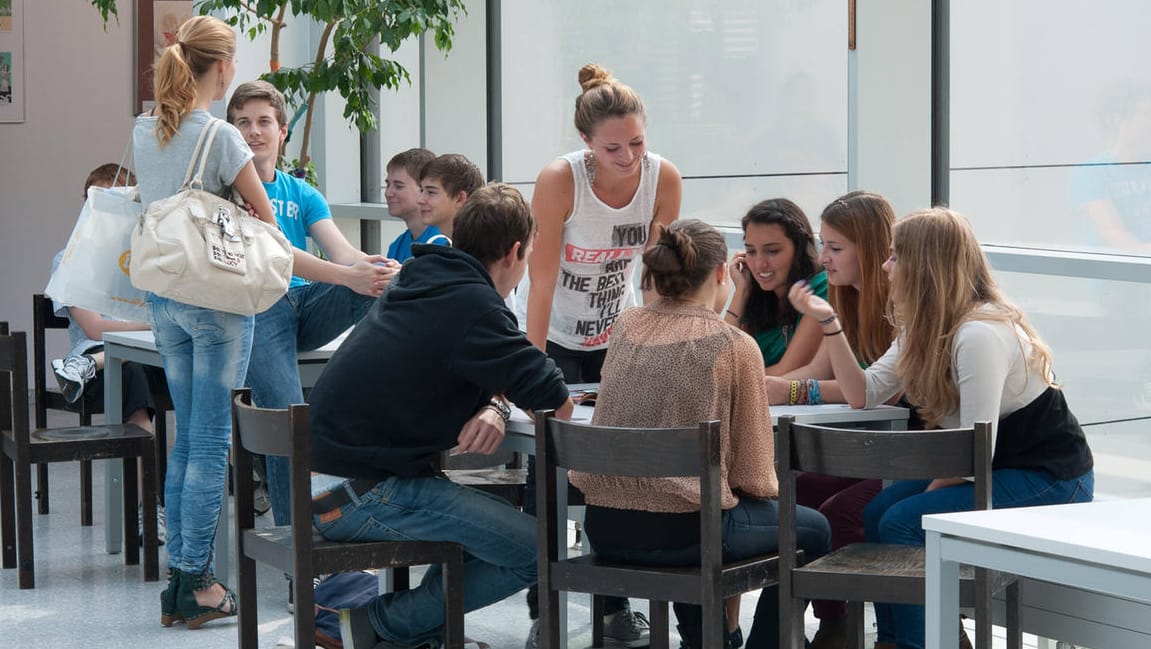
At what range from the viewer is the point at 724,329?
8.79 ft

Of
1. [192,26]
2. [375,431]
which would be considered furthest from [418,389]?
[192,26]

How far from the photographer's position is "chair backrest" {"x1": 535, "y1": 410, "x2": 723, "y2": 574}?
2445mm

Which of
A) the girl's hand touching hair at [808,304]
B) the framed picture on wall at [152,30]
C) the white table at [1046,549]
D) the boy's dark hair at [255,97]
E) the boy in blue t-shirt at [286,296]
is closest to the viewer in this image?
the white table at [1046,549]

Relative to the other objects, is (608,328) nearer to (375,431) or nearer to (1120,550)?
(375,431)

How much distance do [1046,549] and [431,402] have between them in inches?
52.0

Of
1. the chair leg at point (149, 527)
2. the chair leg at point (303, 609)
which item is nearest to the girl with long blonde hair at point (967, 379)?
the chair leg at point (303, 609)

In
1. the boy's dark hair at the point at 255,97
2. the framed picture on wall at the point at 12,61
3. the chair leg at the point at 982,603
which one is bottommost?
the chair leg at the point at 982,603

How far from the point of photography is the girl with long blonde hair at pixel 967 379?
110 inches

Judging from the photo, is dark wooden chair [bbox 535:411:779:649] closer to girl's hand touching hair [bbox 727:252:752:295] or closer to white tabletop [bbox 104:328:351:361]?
girl's hand touching hair [bbox 727:252:752:295]

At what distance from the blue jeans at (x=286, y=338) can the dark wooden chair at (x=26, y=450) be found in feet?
2.11

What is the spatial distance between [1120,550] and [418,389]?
1.42 meters

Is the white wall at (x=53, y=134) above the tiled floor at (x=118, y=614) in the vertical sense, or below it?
above

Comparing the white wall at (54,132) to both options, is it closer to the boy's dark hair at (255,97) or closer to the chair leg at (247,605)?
the boy's dark hair at (255,97)

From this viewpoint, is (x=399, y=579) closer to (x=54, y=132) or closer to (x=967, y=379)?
(x=967, y=379)
